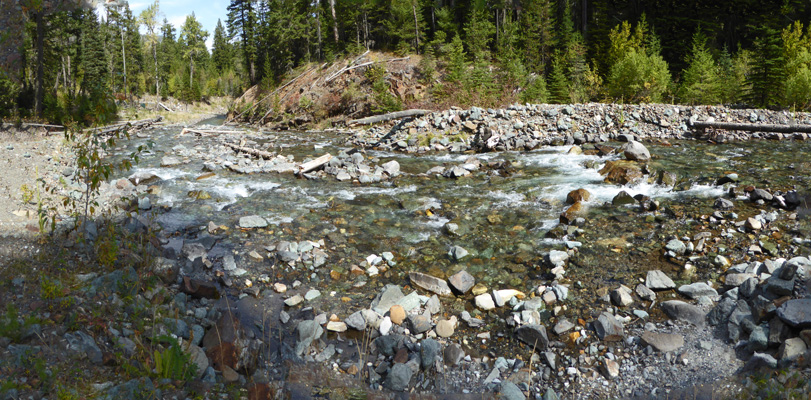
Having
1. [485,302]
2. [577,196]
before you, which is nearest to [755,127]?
[577,196]

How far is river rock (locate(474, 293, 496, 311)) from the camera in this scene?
5539 mm

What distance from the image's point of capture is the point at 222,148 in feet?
54.1

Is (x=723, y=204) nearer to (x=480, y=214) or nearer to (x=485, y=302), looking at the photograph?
(x=480, y=214)

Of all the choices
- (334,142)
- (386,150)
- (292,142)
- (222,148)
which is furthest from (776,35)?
(222,148)

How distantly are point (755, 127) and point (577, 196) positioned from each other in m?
10.8

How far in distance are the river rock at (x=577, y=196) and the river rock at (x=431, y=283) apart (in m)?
4.73

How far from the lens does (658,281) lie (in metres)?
5.73

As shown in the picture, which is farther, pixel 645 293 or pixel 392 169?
pixel 392 169

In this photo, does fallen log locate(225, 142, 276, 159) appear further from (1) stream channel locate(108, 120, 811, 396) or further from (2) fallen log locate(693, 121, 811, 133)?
(2) fallen log locate(693, 121, 811, 133)

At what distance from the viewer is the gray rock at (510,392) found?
3920 millimetres

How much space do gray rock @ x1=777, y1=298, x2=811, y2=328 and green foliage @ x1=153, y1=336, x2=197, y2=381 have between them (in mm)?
5410

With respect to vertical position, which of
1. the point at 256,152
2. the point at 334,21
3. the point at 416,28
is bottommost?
the point at 256,152

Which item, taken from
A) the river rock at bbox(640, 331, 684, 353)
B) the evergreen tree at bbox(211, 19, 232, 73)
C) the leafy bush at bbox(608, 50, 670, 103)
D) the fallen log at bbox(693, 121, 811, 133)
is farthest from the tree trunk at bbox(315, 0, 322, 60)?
the evergreen tree at bbox(211, 19, 232, 73)

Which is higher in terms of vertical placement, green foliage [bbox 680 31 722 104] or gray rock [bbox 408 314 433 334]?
green foliage [bbox 680 31 722 104]
